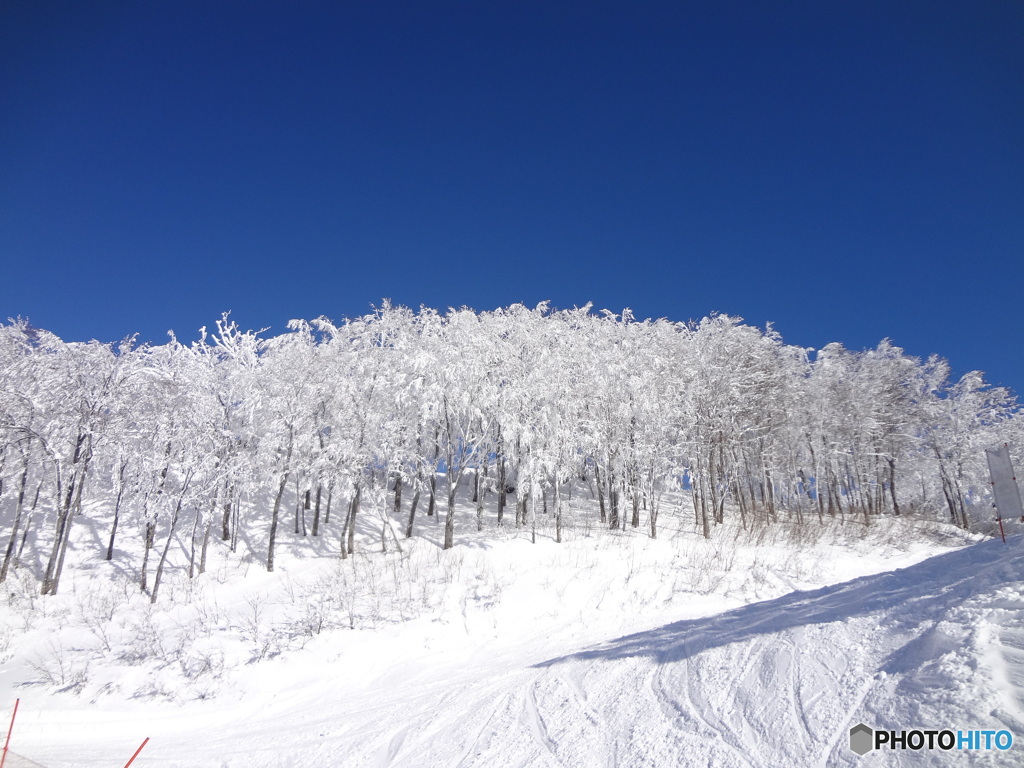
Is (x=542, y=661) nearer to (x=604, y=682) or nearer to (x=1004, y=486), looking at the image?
(x=604, y=682)

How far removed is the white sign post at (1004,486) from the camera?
838 cm

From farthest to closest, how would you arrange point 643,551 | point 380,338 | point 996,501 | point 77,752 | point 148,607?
point 380,338 < point 643,551 < point 148,607 < point 996,501 < point 77,752

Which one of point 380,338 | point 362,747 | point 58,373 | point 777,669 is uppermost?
point 380,338

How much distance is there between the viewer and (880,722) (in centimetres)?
388

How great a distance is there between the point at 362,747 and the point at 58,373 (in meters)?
19.7

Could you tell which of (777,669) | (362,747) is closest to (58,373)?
(362,747)

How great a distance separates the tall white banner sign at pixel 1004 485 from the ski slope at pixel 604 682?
3.91ft

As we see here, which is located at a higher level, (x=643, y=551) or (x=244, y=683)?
(x=643, y=551)

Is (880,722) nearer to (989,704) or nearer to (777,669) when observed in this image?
(989,704)

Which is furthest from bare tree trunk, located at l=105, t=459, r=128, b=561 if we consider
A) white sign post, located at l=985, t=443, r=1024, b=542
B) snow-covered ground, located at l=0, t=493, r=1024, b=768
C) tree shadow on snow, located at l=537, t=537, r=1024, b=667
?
white sign post, located at l=985, t=443, r=1024, b=542

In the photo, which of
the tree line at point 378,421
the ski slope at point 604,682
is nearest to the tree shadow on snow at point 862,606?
the ski slope at point 604,682

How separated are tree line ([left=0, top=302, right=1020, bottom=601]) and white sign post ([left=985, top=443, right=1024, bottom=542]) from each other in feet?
40.8

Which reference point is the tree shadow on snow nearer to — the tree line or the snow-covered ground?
the snow-covered ground

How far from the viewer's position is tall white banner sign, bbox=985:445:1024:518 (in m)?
8.38
